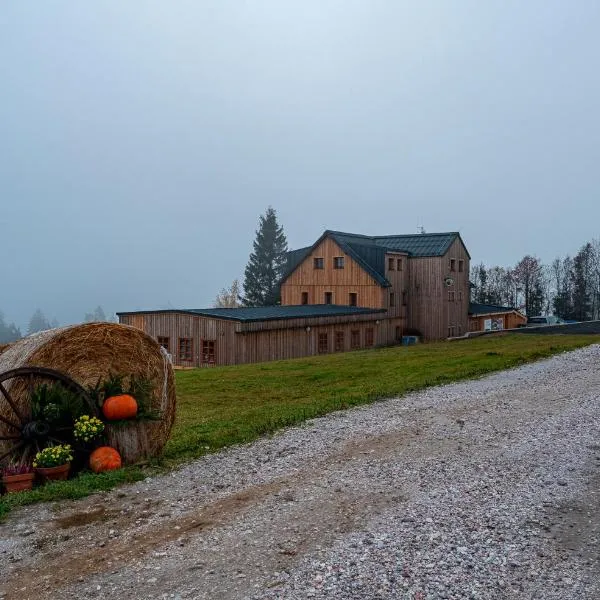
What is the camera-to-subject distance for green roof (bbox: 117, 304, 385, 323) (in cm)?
3464

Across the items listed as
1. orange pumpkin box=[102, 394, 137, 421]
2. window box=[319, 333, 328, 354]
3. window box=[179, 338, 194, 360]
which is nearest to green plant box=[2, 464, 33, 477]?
orange pumpkin box=[102, 394, 137, 421]

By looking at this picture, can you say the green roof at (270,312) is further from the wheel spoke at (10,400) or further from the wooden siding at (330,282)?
the wheel spoke at (10,400)

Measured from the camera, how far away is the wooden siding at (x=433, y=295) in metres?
47.5

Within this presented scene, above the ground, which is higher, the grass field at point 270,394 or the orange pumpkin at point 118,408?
the orange pumpkin at point 118,408

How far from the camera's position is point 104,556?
21.2 feet

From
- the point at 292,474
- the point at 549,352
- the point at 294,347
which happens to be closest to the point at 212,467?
the point at 292,474

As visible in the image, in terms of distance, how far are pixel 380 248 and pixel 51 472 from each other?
127ft

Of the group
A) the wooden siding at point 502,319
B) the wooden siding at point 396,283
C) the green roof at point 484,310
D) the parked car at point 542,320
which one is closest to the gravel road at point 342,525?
the wooden siding at point 396,283

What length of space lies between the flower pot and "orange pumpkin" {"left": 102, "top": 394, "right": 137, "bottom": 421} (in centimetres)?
109

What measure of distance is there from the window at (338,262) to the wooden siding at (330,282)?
24 centimetres

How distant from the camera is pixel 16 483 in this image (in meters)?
8.63

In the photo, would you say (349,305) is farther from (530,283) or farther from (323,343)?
(530,283)

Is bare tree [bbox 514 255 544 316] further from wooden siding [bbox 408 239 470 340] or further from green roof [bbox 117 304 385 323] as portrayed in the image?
green roof [bbox 117 304 385 323]

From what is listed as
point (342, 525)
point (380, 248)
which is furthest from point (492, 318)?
point (342, 525)
